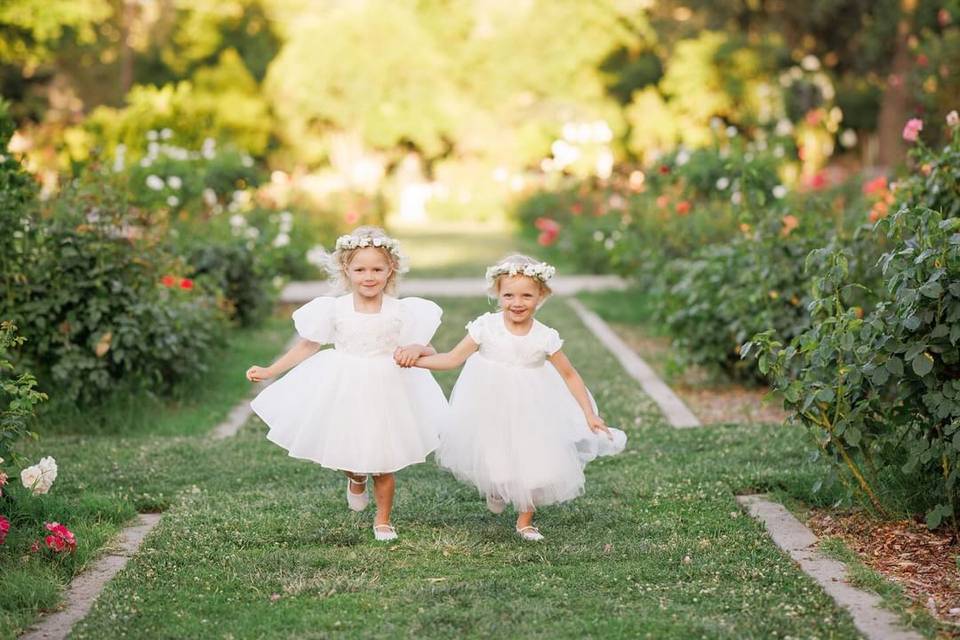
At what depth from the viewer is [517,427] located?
17.6 ft

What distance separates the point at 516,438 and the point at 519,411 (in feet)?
0.37

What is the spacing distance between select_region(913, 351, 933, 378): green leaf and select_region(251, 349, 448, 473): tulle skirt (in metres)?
1.94

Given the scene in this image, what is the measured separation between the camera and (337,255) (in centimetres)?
562

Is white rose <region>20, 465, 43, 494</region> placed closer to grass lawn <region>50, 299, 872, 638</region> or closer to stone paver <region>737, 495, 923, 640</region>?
grass lawn <region>50, 299, 872, 638</region>

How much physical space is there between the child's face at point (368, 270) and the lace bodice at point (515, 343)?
1.47 ft

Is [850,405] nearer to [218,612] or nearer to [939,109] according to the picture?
[218,612]

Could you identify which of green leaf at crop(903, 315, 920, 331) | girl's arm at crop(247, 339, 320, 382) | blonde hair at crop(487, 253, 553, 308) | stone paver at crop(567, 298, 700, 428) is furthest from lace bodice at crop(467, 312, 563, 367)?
stone paver at crop(567, 298, 700, 428)

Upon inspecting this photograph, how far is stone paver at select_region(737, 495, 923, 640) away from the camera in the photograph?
432 centimetres

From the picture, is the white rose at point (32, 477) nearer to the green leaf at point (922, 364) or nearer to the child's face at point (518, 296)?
the child's face at point (518, 296)

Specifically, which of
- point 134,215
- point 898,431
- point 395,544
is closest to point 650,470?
point 898,431

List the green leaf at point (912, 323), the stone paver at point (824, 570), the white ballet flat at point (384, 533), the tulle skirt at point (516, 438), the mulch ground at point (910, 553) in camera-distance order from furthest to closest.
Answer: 1. the white ballet flat at point (384, 533)
2. the tulle skirt at point (516, 438)
3. the green leaf at point (912, 323)
4. the mulch ground at point (910, 553)
5. the stone paver at point (824, 570)

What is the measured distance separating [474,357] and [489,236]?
20518 millimetres

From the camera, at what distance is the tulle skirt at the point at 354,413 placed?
5.38m

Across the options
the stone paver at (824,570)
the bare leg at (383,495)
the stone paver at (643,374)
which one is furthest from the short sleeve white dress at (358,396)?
the stone paver at (643,374)
